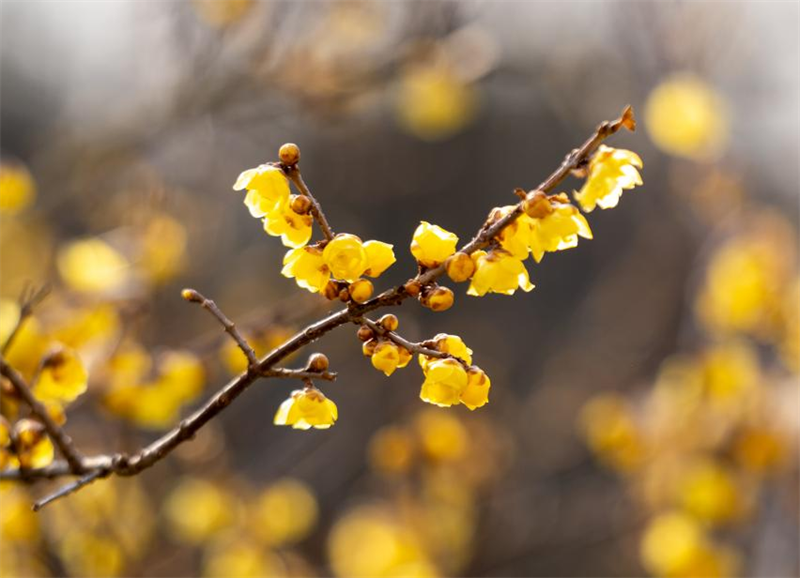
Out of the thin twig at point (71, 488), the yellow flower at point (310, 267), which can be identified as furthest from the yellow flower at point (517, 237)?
the thin twig at point (71, 488)

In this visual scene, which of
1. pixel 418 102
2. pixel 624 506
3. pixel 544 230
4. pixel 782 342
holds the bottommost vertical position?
pixel 624 506

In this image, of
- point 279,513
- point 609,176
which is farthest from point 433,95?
point 609,176

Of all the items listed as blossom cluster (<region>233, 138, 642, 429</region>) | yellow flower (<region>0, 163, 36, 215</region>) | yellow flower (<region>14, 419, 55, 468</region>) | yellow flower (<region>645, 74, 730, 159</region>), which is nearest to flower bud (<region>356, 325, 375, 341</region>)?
blossom cluster (<region>233, 138, 642, 429</region>)

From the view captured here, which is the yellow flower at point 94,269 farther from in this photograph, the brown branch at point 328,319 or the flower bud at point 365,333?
the flower bud at point 365,333

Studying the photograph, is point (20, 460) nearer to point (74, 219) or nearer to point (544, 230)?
point (544, 230)

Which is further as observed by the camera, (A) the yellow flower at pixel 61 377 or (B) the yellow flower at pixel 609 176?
(A) the yellow flower at pixel 61 377

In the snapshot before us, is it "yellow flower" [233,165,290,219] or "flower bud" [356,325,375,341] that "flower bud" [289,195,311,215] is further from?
"flower bud" [356,325,375,341]

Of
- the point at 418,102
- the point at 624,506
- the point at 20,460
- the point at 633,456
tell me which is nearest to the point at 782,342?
the point at 633,456
